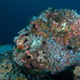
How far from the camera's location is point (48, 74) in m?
4.66

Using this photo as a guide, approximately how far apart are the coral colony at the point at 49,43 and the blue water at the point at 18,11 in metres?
31.9

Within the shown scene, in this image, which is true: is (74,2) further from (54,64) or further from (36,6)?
(54,64)

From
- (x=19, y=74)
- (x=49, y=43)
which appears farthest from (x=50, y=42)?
(x=19, y=74)

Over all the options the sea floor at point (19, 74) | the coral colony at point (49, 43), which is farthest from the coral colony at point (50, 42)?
the sea floor at point (19, 74)

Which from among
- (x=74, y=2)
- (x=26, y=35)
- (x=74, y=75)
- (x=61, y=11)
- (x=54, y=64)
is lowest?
(x=74, y=75)

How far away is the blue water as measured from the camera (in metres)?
41.9

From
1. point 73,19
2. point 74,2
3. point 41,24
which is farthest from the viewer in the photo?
point 74,2

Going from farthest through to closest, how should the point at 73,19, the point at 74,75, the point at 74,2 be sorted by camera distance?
the point at 74,2
the point at 73,19
the point at 74,75

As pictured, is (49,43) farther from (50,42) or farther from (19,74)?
(19,74)

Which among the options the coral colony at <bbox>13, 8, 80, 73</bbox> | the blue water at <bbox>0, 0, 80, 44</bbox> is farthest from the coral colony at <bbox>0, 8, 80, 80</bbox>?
the blue water at <bbox>0, 0, 80, 44</bbox>

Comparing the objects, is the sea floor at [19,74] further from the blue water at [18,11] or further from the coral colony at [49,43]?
the blue water at [18,11]

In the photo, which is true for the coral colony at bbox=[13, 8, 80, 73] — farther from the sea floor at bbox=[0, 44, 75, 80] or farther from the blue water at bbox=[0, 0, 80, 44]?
the blue water at bbox=[0, 0, 80, 44]

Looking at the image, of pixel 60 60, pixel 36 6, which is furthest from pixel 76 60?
pixel 36 6

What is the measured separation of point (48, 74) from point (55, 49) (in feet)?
2.63
